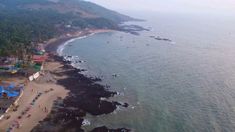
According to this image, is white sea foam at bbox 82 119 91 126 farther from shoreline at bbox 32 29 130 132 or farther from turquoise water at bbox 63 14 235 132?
turquoise water at bbox 63 14 235 132

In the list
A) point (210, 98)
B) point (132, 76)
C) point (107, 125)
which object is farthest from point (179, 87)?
point (107, 125)

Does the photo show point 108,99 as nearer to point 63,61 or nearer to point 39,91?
point 39,91

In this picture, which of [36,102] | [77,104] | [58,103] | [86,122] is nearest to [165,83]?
[77,104]

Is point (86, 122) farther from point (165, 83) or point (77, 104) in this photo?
point (165, 83)

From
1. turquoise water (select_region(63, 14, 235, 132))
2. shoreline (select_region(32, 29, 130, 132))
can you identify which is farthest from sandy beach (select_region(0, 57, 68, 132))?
turquoise water (select_region(63, 14, 235, 132))

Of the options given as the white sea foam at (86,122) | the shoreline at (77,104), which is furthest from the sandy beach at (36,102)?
the white sea foam at (86,122)

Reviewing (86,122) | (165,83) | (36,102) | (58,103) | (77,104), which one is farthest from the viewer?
(165,83)

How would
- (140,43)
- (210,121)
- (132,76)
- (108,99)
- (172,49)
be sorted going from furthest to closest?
(140,43) → (172,49) → (132,76) → (108,99) → (210,121)

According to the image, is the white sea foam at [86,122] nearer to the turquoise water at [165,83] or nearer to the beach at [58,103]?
the beach at [58,103]
